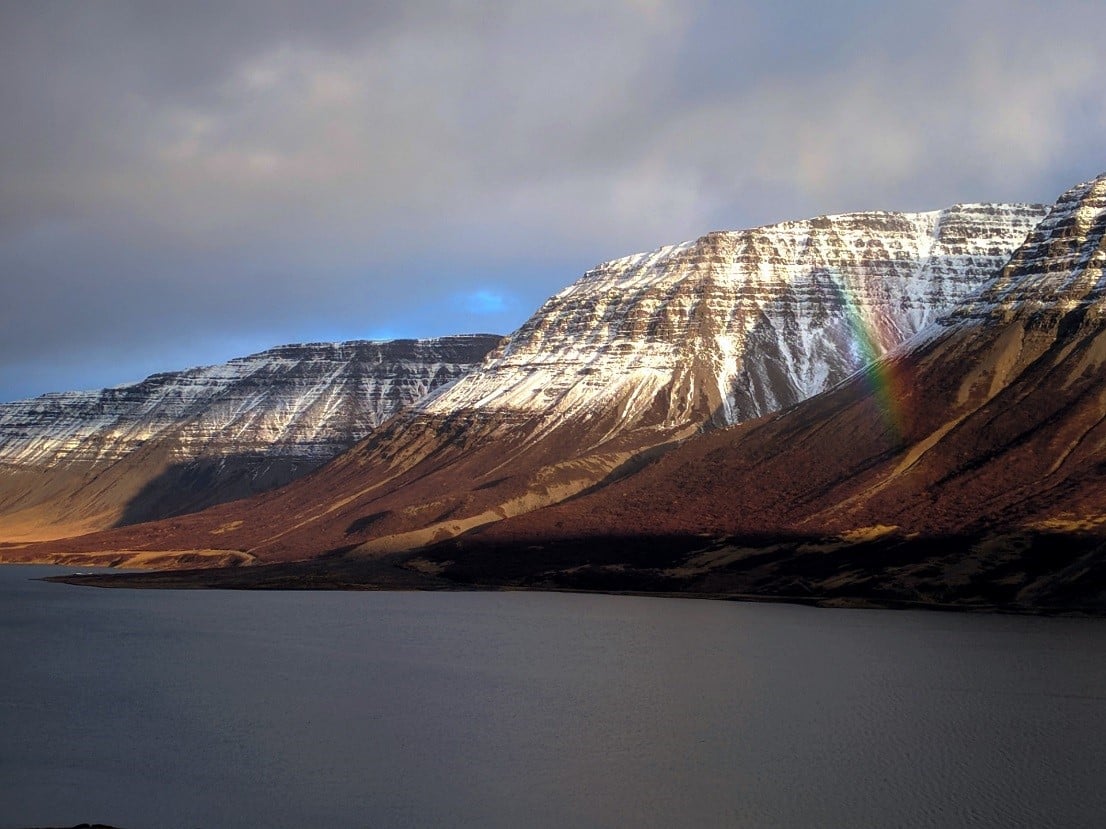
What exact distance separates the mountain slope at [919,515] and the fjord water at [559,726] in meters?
24.1

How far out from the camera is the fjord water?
47.7 meters

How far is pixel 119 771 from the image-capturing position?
52.8 metres

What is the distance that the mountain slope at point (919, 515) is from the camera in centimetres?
13412

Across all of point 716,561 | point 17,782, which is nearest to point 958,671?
point 17,782

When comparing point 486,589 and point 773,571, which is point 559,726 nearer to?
point 773,571

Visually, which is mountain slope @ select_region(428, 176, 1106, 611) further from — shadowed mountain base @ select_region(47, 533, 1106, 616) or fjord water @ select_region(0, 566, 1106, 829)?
fjord water @ select_region(0, 566, 1106, 829)

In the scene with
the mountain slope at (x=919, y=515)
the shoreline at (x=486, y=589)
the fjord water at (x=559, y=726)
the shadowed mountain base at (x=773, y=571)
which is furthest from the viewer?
the mountain slope at (x=919, y=515)

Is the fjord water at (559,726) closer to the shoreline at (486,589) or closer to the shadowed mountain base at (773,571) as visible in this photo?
the shoreline at (486,589)

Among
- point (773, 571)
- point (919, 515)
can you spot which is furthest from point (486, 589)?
point (919, 515)

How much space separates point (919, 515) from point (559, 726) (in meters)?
106

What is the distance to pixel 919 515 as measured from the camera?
158750 mm

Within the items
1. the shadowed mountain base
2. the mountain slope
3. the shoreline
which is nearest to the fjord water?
the shoreline

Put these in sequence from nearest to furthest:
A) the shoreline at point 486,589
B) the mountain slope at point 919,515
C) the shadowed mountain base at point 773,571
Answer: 1. the shoreline at point 486,589
2. the shadowed mountain base at point 773,571
3. the mountain slope at point 919,515

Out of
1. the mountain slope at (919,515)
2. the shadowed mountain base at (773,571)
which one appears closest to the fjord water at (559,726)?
the shadowed mountain base at (773,571)
